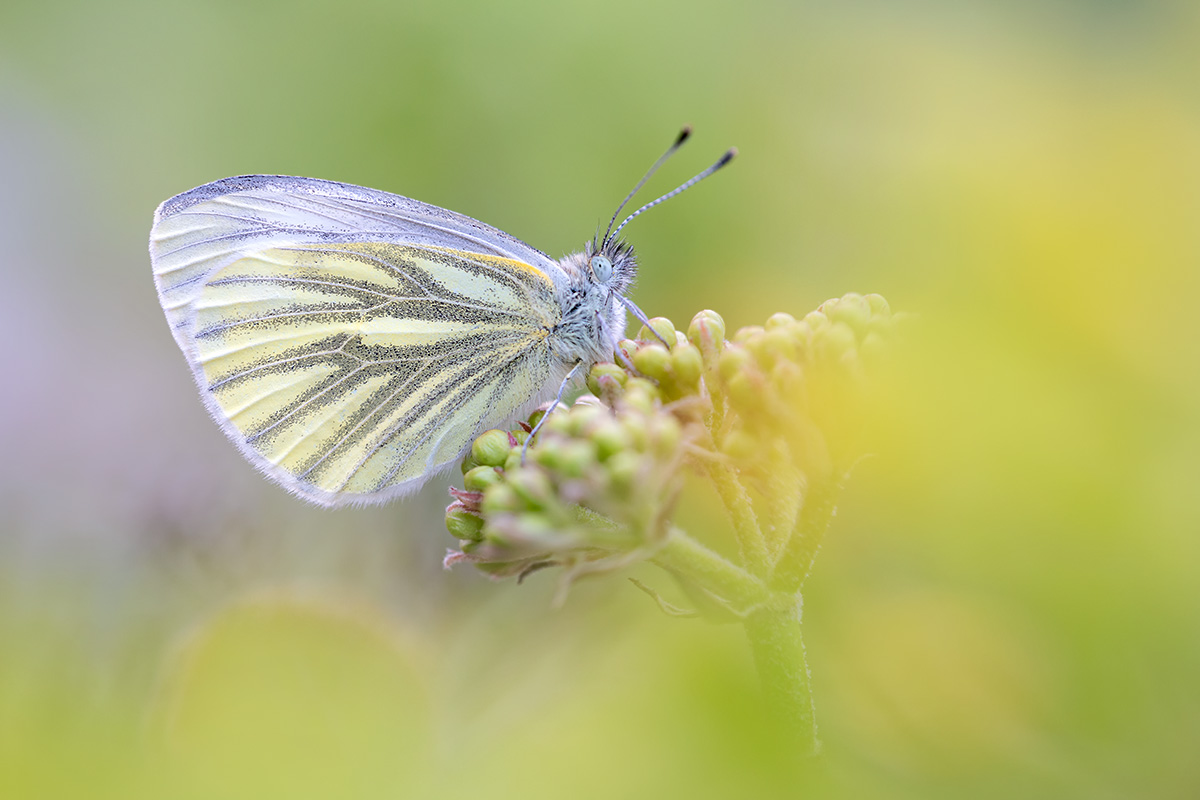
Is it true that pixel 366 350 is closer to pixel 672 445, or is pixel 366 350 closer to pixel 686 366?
pixel 686 366

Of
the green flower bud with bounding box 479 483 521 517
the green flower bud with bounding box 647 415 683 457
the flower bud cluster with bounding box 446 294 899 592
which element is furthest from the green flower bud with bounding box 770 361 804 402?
the green flower bud with bounding box 479 483 521 517

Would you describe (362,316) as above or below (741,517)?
above

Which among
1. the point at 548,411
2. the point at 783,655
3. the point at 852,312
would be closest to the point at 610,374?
the point at 548,411

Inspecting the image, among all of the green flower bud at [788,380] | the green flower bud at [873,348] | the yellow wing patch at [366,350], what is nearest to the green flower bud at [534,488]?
the green flower bud at [788,380]

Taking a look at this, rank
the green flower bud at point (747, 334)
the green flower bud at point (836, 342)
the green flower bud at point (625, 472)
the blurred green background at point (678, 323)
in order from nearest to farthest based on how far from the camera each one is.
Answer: the blurred green background at point (678, 323) < the green flower bud at point (625, 472) < the green flower bud at point (836, 342) < the green flower bud at point (747, 334)

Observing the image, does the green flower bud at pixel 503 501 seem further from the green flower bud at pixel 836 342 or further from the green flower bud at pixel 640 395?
the green flower bud at pixel 836 342

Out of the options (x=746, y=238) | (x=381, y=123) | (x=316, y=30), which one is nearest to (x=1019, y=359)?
(x=746, y=238)

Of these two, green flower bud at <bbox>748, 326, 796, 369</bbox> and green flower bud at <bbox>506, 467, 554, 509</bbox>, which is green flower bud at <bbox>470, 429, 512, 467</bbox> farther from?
green flower bud at <bbox>748, 326, 796, 369</bbox>

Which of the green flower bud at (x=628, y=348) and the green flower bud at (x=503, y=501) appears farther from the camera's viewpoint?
the green flower bud at (x=628, y=348)
